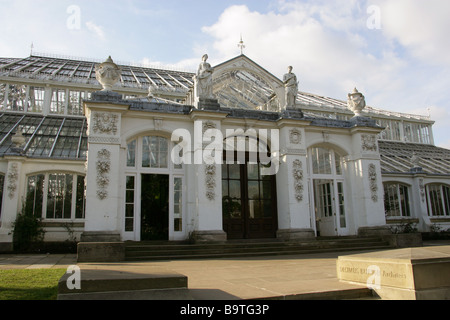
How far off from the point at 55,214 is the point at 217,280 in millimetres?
12953

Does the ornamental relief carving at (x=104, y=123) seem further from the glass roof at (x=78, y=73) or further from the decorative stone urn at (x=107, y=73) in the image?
the glass roof at (x=78, y=73)

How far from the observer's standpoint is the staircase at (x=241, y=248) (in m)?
11.4

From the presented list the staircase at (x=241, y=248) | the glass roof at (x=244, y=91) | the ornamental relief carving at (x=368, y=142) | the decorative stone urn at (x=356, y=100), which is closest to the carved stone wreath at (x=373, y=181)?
the ornamental relief carving at (x=368, y=142)

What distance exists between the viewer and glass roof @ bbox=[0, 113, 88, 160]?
17.5 m

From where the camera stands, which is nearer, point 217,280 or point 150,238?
point 217,280

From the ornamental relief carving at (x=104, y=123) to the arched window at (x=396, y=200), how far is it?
16070 millimetres

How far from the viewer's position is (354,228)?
15.8 meters

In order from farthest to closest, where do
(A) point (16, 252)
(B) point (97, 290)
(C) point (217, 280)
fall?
(A) point (16, 252) < (C) point (217, 280) < (B) point (97, 290)

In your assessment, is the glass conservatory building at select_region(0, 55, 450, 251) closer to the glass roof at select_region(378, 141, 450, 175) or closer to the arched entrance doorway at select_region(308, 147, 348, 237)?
the arched entrance doorway at select_region(308, 147, 348, 237)

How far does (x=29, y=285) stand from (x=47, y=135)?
15.1 meters

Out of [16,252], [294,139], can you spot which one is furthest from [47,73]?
[294,139]

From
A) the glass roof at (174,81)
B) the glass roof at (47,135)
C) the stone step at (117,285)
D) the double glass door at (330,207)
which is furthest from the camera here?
the glass roof at (47,135)
